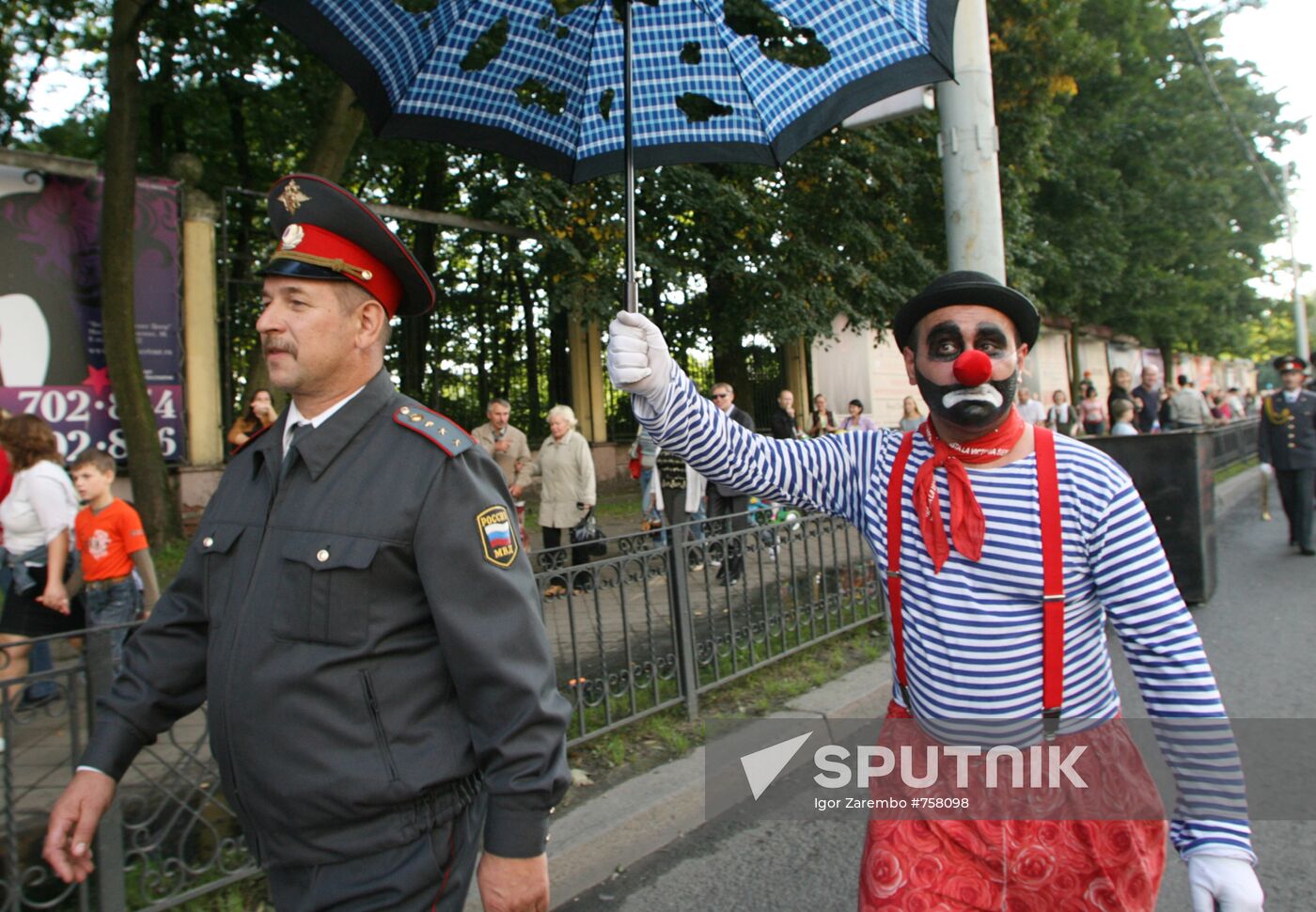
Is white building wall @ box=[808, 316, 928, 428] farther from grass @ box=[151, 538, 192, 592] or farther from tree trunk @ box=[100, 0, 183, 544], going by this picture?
tree trunk @ box=[100, 0, 183, 544]

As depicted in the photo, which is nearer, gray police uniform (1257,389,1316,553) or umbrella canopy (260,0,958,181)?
umbrella canopy (260,0,958,181)

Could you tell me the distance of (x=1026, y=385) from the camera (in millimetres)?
16609

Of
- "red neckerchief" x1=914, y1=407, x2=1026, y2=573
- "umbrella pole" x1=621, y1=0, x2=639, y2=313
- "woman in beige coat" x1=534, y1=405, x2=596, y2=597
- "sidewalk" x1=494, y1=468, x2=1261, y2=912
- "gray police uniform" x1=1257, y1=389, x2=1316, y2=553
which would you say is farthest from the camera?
"gray police uniform" x1=1257, y1=389, x2=1316, y2=553

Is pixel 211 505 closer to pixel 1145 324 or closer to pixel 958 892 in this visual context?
pixel 958 892

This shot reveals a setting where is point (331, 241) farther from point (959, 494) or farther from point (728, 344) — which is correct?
point (728, 344)

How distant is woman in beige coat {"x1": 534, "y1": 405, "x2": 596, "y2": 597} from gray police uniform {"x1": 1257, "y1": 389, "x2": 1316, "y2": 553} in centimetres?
688

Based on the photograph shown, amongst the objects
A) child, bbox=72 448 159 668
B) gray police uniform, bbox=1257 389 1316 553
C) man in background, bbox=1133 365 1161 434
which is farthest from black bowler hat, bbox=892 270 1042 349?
man in background, bbox=1133 365 1161 434

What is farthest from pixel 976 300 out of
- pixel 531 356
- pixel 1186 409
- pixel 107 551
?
pixel 1186 409

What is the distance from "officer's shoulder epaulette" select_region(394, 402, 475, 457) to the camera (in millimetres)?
1861

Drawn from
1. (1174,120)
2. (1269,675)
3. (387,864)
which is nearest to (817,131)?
(387,864)

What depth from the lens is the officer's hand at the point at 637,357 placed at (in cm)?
194

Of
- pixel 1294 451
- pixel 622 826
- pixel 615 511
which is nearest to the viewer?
pixel 622 826

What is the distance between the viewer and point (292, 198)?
2008 mm

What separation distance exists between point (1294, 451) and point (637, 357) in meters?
10.0
